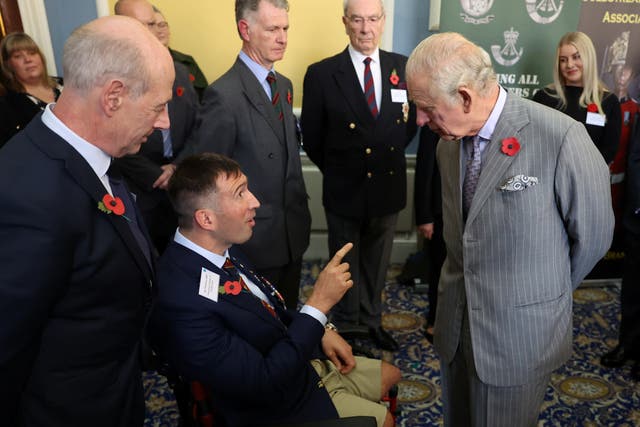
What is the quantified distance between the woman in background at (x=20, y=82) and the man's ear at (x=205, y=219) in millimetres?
1994

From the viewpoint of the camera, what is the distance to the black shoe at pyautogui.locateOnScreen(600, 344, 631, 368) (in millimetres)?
3008

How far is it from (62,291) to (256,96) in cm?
153

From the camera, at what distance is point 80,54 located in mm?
1144

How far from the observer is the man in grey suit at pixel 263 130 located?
2379 mm

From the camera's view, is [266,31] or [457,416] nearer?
[457,416]

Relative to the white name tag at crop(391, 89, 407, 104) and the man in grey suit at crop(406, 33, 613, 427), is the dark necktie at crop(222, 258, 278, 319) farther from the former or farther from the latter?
the white name tag at crop(391, 89, 407, 104)

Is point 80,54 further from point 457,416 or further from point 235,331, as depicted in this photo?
point 457,416

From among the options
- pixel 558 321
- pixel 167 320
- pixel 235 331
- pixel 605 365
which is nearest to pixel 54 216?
pixel 167 320

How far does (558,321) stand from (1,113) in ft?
10.4

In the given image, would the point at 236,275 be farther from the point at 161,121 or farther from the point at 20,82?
the point at 20,82

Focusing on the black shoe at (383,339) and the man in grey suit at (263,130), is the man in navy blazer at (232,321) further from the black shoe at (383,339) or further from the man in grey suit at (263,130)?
the black shoe at (383,339)

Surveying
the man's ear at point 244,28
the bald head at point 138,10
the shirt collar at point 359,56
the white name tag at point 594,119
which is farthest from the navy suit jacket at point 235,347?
the white name tag at point 594,119

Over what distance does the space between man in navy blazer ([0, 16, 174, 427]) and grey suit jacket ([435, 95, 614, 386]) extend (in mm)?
952

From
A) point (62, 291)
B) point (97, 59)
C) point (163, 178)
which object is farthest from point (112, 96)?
point (163, 178)
